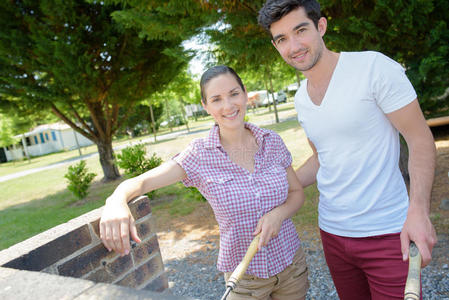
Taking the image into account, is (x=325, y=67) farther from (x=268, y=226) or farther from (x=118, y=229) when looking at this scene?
(x=118, y=229)

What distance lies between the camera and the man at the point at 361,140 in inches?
65.0

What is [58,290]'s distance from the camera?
1252mm

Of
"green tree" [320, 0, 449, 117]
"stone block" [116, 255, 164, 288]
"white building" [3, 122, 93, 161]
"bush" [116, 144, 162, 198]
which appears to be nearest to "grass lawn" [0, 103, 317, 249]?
"bush" [116, 144, 162, 198]

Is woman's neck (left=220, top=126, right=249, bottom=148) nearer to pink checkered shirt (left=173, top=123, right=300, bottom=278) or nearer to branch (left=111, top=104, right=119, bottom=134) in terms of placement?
pink checkered shirt (left=173, top=123, right=300, bottom=278)

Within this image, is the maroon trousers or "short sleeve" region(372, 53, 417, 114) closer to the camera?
"short sleeve" region(372, 53, 417, 114)

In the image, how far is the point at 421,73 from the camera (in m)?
4.39

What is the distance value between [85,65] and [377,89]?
9.41m

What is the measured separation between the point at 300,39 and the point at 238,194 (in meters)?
0.90

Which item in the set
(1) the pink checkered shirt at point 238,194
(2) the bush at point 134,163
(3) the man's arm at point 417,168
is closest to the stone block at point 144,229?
(1) the pink checkered shirt at point 238,194

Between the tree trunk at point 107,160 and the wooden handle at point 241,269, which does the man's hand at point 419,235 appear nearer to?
the wooden handle at point 241,269

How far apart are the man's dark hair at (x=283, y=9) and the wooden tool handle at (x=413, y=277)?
124cm

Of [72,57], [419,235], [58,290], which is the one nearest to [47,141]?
[72,57]

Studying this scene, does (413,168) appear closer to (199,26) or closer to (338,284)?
(338,284)

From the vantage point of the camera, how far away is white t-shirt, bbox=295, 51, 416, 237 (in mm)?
1689
